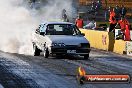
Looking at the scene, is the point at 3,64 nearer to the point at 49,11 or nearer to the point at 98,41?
the point at 98,41

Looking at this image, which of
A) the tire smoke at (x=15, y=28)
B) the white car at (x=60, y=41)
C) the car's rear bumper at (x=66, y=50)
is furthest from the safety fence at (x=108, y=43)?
the car's rear bumper at (x=66, y=50)

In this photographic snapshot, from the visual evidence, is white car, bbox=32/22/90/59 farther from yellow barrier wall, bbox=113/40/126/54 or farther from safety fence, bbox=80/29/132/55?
yellow barrier wall, bbox=113/40/126/54

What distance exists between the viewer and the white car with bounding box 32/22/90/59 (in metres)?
17.7

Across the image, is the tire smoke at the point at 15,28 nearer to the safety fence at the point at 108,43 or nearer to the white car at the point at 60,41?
the white car at the point at 60,41

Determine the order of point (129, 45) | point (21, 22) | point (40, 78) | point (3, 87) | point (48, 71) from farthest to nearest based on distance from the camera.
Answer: point (21, 22) < point (129, 45) < point (48, 71) < point (40, 78) < point (3, 87)

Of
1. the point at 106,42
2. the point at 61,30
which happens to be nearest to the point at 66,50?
the point at 61,30

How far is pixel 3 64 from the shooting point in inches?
607

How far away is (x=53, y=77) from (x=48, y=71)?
1421 millimetres

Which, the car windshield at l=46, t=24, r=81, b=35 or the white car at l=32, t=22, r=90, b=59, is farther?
the car windshield at l=46, t=24, r=81, b=35

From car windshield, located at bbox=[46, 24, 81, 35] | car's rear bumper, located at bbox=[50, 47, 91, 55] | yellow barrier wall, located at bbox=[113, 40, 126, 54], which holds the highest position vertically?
car windshield, located at bbox=[46, 24, 81, 35]

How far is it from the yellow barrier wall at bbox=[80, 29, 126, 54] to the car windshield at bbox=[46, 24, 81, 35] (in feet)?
12.9

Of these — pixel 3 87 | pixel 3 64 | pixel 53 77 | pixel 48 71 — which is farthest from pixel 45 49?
pixel 3 87

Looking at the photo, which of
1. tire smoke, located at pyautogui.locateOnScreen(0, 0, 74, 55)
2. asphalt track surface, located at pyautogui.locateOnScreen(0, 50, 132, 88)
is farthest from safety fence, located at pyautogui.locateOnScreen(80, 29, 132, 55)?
asphalt track surface, located at pyautogui.locateOnScreen(0, 50, 132, 88)

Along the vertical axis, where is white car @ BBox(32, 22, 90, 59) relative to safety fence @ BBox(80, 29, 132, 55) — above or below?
above
